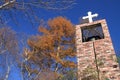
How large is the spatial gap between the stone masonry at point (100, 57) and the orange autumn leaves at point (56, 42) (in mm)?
5087

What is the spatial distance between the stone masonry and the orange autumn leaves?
5.09 metres

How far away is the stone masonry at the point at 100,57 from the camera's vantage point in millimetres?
4840

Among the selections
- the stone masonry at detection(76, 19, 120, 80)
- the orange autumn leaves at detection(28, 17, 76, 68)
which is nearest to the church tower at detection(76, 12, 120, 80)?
the stone masonry at detection(76, 19, 120, 80)

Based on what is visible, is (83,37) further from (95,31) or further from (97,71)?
(97,71)

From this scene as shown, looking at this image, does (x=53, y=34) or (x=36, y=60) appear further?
(x=53, y=34)

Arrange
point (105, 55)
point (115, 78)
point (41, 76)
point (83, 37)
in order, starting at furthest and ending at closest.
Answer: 1. point (41, 76)
2. point (83, 37)
3. point (105, 55)
4. point (115, 78)

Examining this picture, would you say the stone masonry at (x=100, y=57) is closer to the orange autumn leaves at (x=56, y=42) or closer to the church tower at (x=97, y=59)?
the church tower at (x=97, y=59)

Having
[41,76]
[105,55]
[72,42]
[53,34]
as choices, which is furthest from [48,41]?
[105,55]

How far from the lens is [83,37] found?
6.40 metres

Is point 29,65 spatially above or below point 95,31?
below

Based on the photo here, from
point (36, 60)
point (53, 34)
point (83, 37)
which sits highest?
point (53, 34)

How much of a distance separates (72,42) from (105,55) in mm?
A: 6791

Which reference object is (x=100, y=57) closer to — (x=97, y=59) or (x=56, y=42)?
(x=97, y=59)

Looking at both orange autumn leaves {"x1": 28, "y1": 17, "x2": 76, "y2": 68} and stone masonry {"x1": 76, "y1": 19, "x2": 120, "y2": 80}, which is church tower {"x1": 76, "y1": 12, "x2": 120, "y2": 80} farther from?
orange autumn leaves {"x1": 28, "y1": 17, "x2": 76, "y2": 68}
